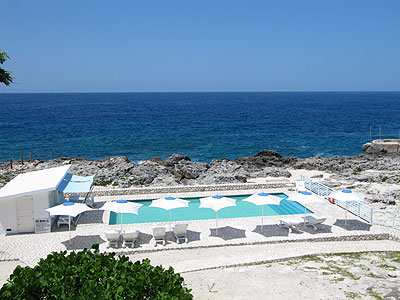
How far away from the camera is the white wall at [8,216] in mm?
17172

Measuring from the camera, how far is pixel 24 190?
1730 centimetres

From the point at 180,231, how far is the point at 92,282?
822cm

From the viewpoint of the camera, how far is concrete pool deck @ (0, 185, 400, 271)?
1539 centimetres

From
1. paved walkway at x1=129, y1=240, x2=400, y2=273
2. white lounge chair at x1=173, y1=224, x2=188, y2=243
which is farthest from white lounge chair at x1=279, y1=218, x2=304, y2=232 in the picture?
white lounge chair at x1=173, y1=224, x2=188, y2=243

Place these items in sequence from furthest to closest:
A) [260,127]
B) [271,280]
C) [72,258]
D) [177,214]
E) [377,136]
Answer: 1. [260,127]
2. [377,136]
3. [177,214]
4. [271,280]
5. [72,258]

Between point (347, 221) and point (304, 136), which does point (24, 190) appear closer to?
point (347, 221)

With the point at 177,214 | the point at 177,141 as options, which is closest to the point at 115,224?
the point at 177,214

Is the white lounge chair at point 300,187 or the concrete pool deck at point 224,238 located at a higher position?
the white lounge chair at point 300,187

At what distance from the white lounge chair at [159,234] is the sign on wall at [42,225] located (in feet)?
16.6

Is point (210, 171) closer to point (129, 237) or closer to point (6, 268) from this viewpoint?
point (129, 237)

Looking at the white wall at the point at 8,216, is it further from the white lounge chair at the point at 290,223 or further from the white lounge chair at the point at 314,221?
the white lounge chair at the point at 314,221

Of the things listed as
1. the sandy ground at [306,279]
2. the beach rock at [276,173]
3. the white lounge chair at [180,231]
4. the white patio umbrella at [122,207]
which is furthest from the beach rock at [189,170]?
the sandy ground at [306,279]

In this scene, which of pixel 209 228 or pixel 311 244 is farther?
pixel 209 228

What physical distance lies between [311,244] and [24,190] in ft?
42.2
